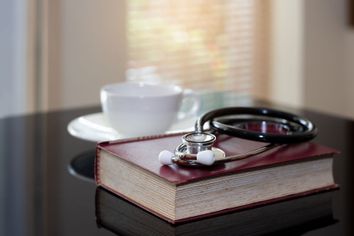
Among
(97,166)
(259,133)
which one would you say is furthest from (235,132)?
(97,166)

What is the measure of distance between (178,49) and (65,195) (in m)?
1.66

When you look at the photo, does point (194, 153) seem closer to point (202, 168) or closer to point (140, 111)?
point (202, 168)

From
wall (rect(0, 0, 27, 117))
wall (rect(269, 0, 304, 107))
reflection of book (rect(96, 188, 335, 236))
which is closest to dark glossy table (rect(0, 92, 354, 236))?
reflection of book (rect(96, 188, 335, 236))

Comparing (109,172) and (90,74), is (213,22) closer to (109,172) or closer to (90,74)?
(90,74)

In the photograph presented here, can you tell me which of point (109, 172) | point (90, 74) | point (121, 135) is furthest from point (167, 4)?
point (109, 172)

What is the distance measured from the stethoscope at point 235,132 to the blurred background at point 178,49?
1.06 m

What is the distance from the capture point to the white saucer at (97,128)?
99cm

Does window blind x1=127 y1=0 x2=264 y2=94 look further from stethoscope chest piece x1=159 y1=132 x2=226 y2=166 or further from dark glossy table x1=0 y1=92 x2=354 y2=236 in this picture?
stethoscope chest piece x1=159 y1=132 x2=226 y2=166

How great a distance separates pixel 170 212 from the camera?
69 centimetres

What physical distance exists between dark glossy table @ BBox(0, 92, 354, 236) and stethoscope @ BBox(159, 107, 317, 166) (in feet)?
0.22

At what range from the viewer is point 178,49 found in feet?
7.98

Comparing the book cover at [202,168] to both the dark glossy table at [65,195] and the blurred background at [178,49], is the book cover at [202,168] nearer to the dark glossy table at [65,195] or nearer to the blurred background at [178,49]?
the dark glossy table at [65,195]

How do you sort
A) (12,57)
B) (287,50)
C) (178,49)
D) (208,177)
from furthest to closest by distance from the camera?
1. (287,50)
2. (178,49)
3. (12,57)
4. (208,177)

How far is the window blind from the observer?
229 centimetres
